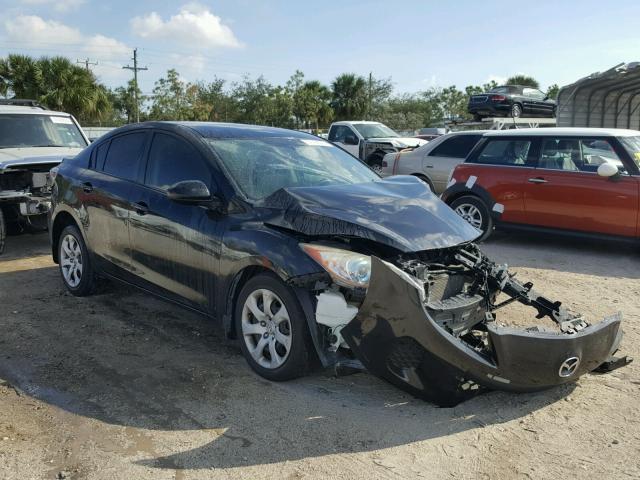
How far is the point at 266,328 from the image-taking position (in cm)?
396

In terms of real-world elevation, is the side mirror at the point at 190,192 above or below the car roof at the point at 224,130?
below

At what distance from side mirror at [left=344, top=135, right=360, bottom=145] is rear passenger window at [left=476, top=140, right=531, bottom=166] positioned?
7.62 metres

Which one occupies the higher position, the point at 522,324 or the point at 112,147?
the point at 112,147

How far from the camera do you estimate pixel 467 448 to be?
324 cm

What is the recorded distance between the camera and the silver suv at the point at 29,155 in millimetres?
7953

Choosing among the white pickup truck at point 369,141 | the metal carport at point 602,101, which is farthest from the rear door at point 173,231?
the metal carport at point 602,101

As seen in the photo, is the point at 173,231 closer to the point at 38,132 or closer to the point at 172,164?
the point at 172,164

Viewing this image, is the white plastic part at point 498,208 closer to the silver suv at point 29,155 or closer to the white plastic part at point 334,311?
the white plastic part at point 334,311

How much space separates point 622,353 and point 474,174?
4821 millimetres

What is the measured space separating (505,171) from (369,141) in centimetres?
781

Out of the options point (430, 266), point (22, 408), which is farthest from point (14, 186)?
point (430, 266)

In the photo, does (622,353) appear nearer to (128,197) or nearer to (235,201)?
(235,201)

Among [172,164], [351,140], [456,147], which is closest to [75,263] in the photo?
[172,164]

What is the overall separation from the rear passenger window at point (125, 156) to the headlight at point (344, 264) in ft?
7.44
